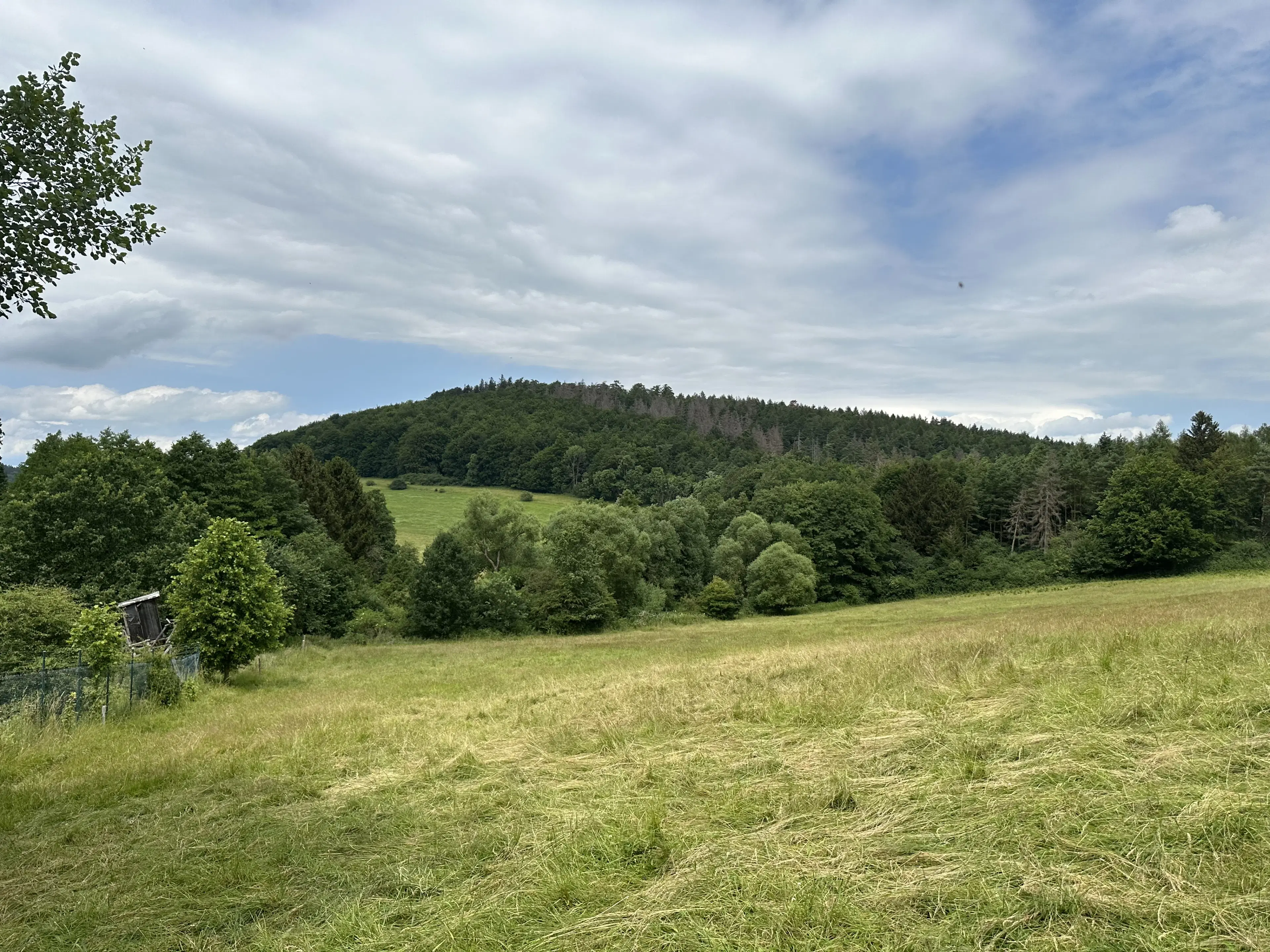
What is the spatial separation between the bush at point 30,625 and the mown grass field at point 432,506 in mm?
51531

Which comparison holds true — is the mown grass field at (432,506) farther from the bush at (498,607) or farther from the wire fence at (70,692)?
the wire fence at (70,692)

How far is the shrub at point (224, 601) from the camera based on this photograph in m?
22.6

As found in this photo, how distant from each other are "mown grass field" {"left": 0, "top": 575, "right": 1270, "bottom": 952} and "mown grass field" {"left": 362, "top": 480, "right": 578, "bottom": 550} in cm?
6377

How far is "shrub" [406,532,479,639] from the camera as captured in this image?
46688 mm

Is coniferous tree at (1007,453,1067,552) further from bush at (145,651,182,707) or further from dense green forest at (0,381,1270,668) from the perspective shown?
bush at (145,651,182,707)

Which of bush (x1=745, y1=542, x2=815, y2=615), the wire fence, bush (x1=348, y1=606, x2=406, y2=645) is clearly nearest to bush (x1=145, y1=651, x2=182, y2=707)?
the wire fence

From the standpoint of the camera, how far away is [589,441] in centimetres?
11819

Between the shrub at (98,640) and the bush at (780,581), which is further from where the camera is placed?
the bush at (780,581)

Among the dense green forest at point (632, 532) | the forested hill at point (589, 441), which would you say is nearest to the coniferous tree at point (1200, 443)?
the dense green forest at point (632, 532)

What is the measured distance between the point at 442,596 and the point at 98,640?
30.6 metres

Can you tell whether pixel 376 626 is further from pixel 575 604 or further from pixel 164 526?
pixel 164 526

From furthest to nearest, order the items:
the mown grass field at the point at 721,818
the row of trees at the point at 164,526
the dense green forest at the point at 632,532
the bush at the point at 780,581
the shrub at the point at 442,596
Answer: the bush at the point at 780,581
the shrub at the point at 442,596
the dense green forest at the point at 632,532
the row of trees at the point at 164,526
the mown grass field at the point at 721,818

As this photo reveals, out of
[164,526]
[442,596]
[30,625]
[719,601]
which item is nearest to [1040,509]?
[719,601]

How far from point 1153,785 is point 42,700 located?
19.2 meters
